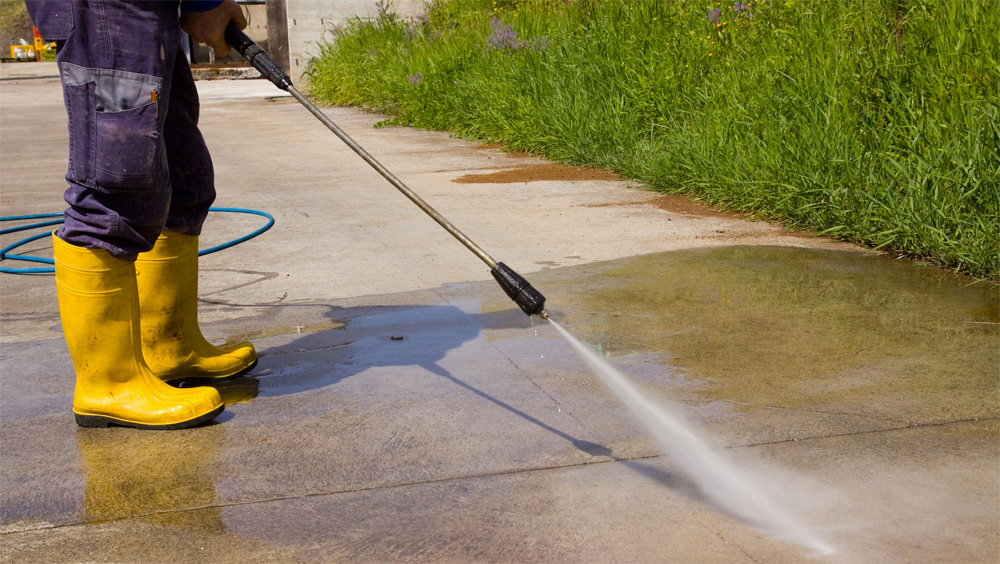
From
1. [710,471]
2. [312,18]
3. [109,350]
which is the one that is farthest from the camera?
[312,18]

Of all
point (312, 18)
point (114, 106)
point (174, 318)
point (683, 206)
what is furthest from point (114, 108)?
point (312, 18)

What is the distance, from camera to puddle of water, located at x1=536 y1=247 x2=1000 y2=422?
3186mm

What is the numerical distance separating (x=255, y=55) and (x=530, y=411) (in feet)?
5.01

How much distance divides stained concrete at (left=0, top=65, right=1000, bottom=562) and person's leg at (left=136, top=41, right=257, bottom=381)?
0.19 metres

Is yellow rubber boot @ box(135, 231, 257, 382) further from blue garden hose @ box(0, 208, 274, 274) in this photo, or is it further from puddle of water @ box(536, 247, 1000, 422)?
blue garden hose @ box(0, 208, 274, 274)

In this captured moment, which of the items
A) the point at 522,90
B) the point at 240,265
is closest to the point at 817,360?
the point at 240,265

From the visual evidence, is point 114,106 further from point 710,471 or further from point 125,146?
point 710,471

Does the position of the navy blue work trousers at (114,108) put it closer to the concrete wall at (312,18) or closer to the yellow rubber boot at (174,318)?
the yellow rubber boot at (174,318)

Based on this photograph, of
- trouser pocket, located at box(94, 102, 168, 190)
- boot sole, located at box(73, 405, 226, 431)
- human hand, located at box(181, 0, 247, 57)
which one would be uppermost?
human hand, located at box(181, 0, 247, 57)

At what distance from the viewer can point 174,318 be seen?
3.41m

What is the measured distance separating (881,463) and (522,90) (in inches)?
271

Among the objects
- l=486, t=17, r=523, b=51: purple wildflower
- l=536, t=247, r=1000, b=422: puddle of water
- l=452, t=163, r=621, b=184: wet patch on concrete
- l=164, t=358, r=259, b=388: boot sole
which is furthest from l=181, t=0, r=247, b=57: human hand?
l=486, t=17, r=523, b=51: purple wildflower

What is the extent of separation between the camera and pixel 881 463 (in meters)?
2.69

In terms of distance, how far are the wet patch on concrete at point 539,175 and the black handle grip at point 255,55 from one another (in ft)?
12.7
